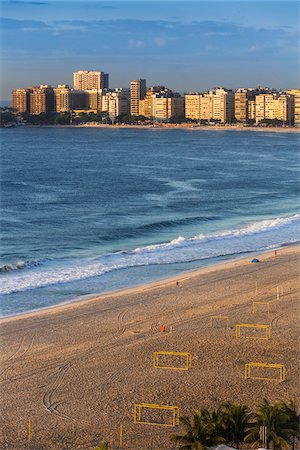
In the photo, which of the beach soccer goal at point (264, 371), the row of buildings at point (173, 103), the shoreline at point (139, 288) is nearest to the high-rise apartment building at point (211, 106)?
the row of buildings at point (173, 103)

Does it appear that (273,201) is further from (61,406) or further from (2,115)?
(2,115)

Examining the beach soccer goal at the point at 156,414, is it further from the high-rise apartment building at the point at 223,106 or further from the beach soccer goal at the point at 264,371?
the high-rise apartment building at the point at 223,106

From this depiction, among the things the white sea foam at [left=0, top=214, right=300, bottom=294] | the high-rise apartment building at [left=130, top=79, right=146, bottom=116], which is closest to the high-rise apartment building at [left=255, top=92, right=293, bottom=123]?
the high-rise apartment building at [left=130, top=79, right=146, bottom=116]

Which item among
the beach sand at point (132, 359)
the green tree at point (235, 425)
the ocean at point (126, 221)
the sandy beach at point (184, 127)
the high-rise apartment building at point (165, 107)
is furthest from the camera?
the high-rise apartment building at point (165, 107)

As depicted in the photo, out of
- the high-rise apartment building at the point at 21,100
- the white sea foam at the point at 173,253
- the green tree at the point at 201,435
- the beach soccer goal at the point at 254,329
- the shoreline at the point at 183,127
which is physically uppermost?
the high-rise apartment building at the point at 21,100

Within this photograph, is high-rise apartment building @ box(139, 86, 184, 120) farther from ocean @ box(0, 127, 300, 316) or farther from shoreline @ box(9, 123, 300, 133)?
ocean @ box(0, 127, 300, 316)

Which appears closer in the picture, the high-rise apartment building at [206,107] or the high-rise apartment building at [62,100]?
the high-rise apartment building at [206,107]

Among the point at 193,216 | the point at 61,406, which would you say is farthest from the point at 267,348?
the point at 193,216
